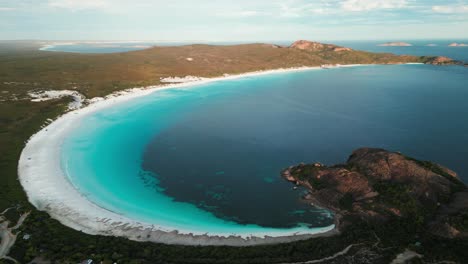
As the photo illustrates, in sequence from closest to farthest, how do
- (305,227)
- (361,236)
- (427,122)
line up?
(361,236)
(305,227)
(427,122)

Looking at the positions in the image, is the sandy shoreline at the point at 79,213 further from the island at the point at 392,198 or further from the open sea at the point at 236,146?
the island at the point at 392,198

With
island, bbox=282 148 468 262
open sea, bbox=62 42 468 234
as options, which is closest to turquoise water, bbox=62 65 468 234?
open sea, bbox=62 42 468 234

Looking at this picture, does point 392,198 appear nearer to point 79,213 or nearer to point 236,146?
point 236,146

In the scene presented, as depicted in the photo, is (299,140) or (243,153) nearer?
(243,153)

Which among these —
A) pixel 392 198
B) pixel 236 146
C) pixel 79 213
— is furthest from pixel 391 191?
pixel 79 213

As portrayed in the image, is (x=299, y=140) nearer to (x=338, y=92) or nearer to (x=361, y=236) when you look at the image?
(x=361, y=236)

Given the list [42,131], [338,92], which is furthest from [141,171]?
[338,92]
